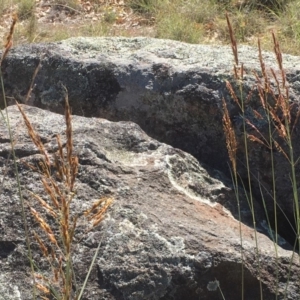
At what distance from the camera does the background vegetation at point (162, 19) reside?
5.91 m

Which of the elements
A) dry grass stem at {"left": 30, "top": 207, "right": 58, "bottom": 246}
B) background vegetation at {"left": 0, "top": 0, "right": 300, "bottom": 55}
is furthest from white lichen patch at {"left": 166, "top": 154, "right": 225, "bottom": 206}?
background vegetation at {"left": 0, "top": 0, "right": 300, "bottom": 55}

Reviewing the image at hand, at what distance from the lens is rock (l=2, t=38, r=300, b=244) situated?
8.66ft

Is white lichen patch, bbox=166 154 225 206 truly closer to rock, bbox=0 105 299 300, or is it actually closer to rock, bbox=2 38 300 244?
rock, bbox=0 105 299 300

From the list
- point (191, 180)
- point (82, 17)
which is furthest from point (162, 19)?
point (191, 180)

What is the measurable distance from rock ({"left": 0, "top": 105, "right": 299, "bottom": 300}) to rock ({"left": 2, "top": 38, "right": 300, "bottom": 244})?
0.28m

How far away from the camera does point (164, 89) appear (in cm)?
277

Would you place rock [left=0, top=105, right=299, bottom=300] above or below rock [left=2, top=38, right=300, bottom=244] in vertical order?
below

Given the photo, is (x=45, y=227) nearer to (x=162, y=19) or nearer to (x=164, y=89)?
(x=164, y=89)

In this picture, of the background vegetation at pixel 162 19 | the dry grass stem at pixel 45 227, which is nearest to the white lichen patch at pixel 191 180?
the dry grass stem at pixel 45 227

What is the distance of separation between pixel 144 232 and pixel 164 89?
93cm

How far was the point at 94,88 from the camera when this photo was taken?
2895 millimetres

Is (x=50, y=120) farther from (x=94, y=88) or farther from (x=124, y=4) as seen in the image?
(x=124, y=4)

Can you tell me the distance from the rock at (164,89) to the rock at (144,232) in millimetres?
284

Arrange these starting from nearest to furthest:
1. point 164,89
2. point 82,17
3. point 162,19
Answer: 1. point 164,89
2. point 162,19
3. point 82,17
